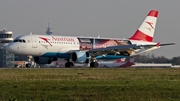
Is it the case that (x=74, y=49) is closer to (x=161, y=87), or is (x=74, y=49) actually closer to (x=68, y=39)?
(x=68, y=39)

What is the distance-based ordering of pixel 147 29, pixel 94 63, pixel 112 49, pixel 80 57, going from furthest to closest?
pixel 147 29, pixel 112 49, pixel 94 63, pixel 80 57

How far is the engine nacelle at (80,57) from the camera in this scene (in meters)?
65.4

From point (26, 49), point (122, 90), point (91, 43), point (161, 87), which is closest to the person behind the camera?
point (122, 90)

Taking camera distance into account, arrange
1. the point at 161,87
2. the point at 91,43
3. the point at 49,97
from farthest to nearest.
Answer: the point at 91,43 → the point at 161,87 → the point at 49,97

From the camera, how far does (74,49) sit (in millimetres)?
67188

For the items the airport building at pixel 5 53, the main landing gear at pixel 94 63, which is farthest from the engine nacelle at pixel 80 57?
the airport building at pixel 5 53

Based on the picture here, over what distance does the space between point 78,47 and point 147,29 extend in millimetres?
14427

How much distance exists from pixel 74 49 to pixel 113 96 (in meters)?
40.9

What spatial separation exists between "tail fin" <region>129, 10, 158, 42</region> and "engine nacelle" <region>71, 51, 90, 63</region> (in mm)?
12180

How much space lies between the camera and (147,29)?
78.3 meters

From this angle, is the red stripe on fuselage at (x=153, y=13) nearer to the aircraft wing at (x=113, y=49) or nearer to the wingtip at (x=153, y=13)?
the wingtip at (x=153, y=13)

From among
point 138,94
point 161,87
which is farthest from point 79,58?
point 138,94

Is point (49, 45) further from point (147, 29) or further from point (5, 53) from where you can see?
point (5, 53)

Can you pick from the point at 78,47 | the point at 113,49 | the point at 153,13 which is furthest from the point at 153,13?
the point at 78,47
